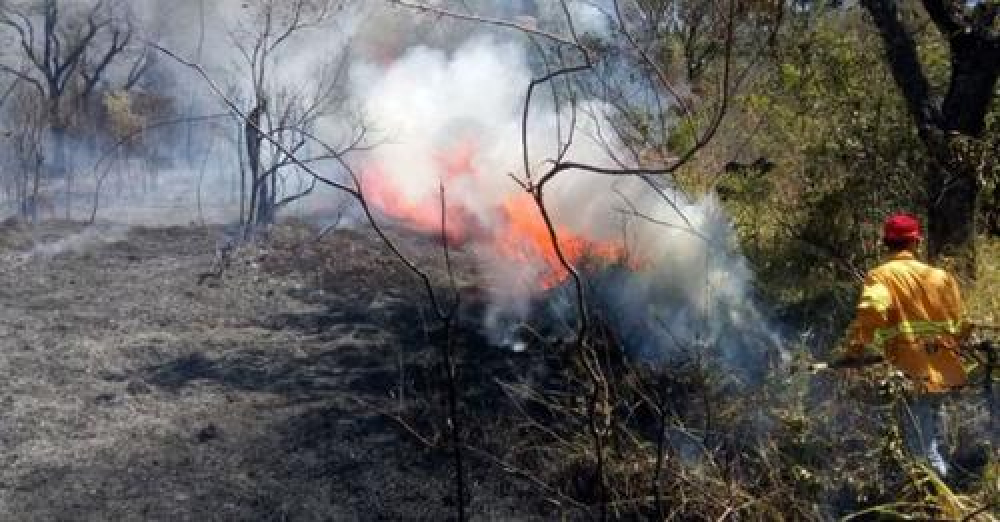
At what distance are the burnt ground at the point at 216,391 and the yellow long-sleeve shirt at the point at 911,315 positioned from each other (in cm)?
263

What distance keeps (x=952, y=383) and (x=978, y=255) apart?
3089mm

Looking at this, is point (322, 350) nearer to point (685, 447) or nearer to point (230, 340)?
point (230, 340)

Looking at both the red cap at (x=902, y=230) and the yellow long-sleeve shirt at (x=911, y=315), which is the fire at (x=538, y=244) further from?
the yellow long-sleeve shirt at (x=911, y=315)

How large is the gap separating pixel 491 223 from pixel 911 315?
11.6 m

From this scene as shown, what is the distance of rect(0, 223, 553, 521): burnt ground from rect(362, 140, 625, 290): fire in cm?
172

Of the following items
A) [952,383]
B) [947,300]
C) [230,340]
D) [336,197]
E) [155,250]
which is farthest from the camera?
[336,197]

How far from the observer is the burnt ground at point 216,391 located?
643 cm

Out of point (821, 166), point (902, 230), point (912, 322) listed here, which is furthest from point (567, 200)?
point (912, 322)

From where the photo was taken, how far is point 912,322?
4.11 metres

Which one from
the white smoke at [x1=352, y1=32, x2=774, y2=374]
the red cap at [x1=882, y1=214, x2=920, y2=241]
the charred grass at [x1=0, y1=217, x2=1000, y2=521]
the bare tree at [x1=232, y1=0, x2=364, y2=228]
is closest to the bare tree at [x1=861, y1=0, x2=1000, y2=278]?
the white smoke at [x1=352, y1=32, x2=774, y2=374]

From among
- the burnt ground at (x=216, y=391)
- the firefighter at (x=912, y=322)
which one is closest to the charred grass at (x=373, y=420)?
the burnt ground at (x=216, y=391)

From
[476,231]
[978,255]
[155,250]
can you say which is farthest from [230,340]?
[978,255]

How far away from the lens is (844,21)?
1194cm

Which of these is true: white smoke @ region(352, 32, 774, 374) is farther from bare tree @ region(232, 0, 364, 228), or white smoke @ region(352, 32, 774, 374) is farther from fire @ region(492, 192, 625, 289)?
bare tree @ region(232, 0, 364, 228)
